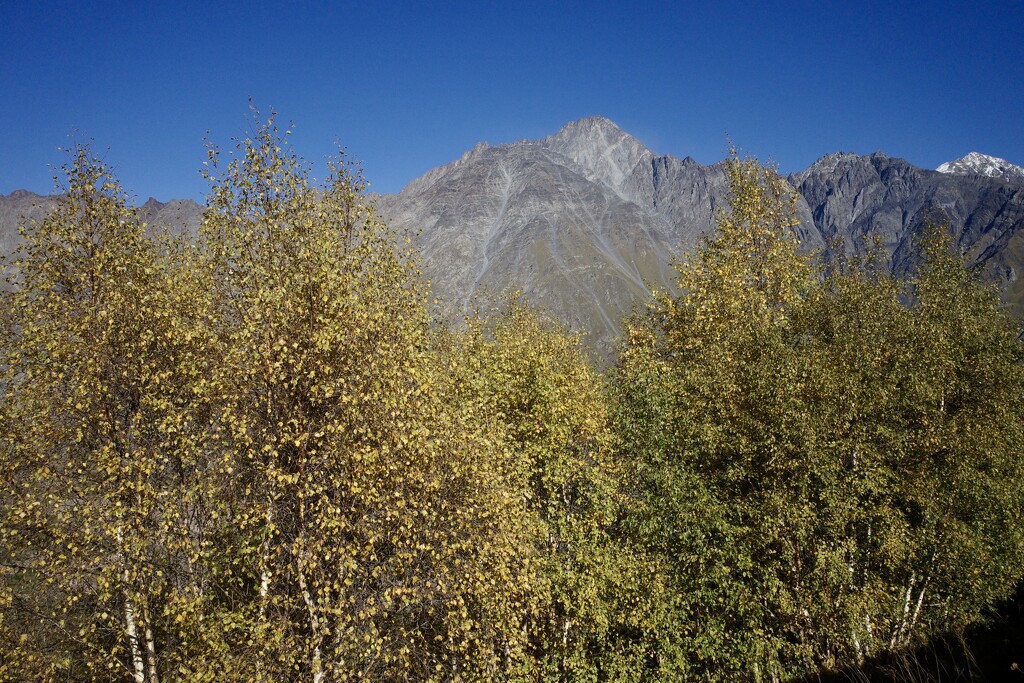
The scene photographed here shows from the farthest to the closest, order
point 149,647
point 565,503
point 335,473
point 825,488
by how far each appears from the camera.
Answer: point 565,503 < point 825,488 < point 149,647 < point 335,473

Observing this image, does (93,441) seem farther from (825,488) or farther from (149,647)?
(825,488)

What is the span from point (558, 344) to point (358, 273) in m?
18.9

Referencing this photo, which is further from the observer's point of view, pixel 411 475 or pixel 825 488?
pixel 825 488

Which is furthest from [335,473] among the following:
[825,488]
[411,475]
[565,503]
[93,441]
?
[825,488]

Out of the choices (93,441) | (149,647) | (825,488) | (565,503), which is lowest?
(825,488)

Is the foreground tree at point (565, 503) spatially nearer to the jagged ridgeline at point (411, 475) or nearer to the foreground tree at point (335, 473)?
the jagged ridgeline at point (411, 475)

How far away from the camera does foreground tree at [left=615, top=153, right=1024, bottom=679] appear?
2209 cm

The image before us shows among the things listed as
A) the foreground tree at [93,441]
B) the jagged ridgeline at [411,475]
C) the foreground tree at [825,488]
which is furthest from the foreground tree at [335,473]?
the foreground tree at [825,488]

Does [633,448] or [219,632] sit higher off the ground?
[633,448]

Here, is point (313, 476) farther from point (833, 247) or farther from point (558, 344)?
point (833, 247)

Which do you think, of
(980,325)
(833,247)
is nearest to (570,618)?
(980,325)

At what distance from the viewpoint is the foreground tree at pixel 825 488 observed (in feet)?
72.5

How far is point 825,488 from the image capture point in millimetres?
22156

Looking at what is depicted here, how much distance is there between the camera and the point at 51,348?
17.0m
